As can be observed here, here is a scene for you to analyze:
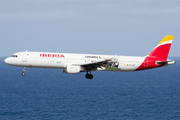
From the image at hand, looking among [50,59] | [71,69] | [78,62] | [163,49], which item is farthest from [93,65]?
[163,49]

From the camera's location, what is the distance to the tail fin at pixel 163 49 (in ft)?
208

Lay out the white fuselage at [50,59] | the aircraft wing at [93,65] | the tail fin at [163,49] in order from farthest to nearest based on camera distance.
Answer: the tail fin at [163,49] → the white fuselage at [50,59] → the aircraft wing at [93,65]

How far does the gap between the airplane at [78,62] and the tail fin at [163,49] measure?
160 cm

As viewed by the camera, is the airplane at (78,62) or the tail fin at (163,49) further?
the tail fin at (163,49)

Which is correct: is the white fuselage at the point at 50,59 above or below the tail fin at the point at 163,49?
below

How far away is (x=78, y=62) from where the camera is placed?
183 feet

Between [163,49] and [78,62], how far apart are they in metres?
23.2

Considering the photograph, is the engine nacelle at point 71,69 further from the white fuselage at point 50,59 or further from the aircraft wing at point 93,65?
the aircraft wing at point 93,65

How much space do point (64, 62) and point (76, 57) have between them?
2981 millimetres

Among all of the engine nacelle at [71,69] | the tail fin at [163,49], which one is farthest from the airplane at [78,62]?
the tail fin at [163,49]

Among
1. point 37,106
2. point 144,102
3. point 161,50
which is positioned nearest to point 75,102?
point 37,106

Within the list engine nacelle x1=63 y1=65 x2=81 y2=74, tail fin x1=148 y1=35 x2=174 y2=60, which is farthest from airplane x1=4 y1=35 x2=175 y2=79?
tail fin x1=148 y1=35 x2=174 y2=60

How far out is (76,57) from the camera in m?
55.8

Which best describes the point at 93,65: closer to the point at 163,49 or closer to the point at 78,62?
the point at 78,62
